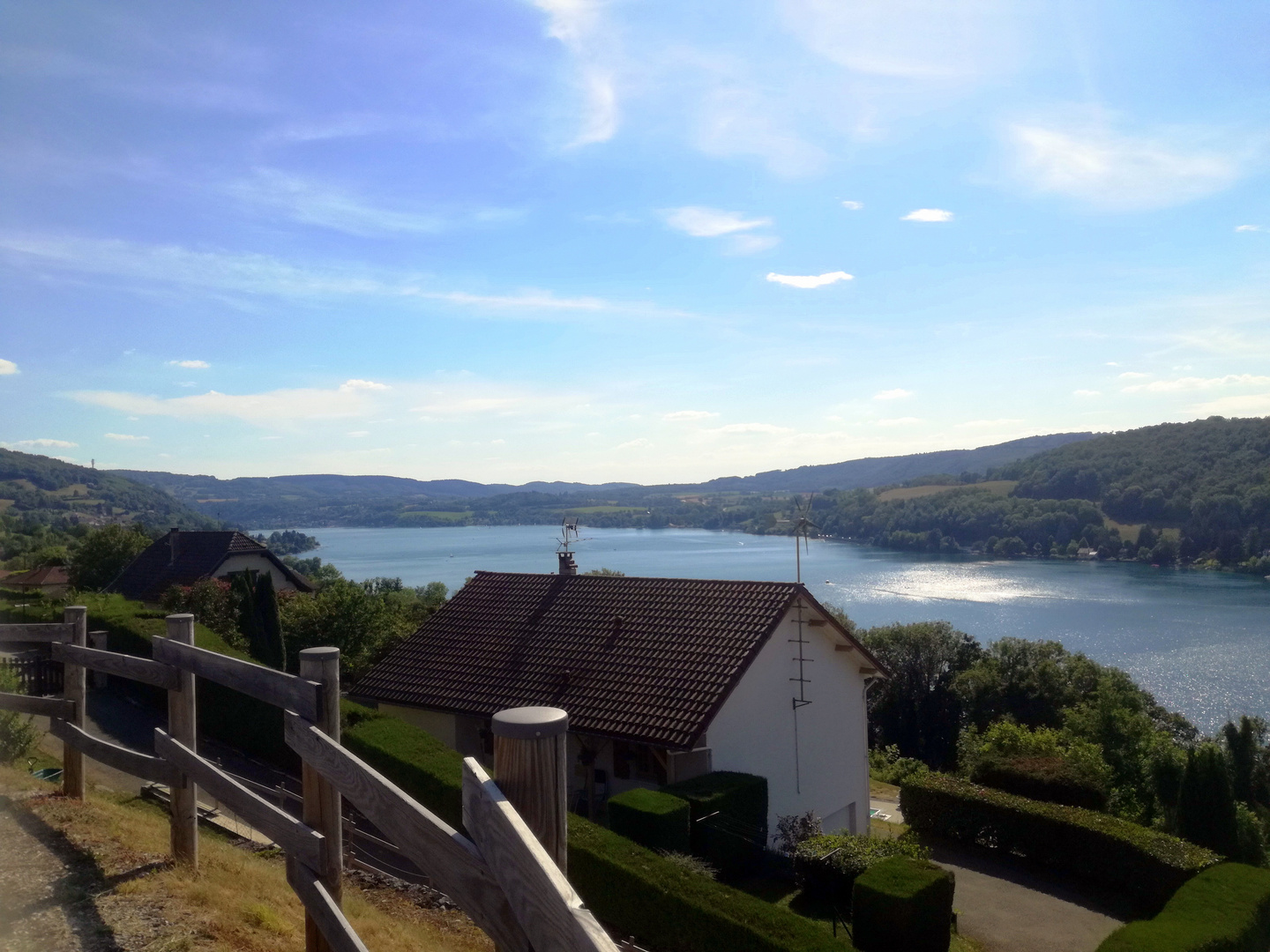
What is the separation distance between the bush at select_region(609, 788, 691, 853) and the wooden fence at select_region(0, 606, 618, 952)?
286 inches

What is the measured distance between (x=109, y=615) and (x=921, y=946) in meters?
17.6

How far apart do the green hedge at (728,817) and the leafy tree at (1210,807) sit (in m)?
9.50

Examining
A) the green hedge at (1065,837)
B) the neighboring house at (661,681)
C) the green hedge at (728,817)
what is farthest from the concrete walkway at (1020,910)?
the green hedge at (728,817)

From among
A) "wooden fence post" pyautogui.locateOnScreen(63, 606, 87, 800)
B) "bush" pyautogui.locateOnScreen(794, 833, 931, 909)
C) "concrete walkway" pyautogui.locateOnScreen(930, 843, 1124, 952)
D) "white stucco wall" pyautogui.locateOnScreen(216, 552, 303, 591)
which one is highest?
"wooden fence post" pyautogui.locateOnScreen(63, 606, 87, 800)

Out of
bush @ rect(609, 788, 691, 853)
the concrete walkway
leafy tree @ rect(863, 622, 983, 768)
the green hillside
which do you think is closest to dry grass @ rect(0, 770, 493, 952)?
bush @ rect(609, 788, 691, 853)

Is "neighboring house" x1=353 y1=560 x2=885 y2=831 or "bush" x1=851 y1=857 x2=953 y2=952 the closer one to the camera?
"bush" x1=851 y1=857 x2=953 y2=952

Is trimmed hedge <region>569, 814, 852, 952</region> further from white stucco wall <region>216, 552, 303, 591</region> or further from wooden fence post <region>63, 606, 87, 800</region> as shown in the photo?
white stucco wall <region>216, 552, 303, 591</region>

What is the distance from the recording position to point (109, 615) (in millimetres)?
19781

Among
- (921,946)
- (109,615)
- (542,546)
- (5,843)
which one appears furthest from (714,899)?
(542,546)

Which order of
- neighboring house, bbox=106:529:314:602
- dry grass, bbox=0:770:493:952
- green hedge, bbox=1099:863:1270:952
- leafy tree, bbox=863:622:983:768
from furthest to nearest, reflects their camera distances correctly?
1. leafy tree, bbox=863:622:983:768
2. neighboring house, bbox=106:529:314:602
3. green hedge, bbox=1099:863:1270:952
4. dry grass, bbox=0:770:493:952

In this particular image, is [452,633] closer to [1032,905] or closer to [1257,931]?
[1032,905]

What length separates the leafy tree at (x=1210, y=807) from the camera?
17.8 metres

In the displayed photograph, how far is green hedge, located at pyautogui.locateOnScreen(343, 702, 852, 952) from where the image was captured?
9.05m

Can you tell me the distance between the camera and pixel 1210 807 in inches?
704
